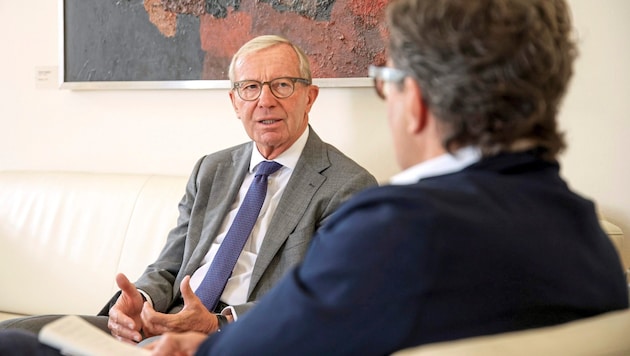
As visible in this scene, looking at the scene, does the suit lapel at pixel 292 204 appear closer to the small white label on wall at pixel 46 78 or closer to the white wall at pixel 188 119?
the white wall at pixel 188 119

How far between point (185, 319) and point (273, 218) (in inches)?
16.0

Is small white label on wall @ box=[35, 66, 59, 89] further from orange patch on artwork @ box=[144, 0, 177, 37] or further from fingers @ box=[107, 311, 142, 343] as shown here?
fingers @ box=[107, 311, 142, 343]

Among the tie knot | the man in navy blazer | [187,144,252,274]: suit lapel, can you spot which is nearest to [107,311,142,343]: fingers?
[187,144,252,274]: suit lapel

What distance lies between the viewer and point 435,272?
1.00 meters

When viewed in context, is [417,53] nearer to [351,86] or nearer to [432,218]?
[432,218]

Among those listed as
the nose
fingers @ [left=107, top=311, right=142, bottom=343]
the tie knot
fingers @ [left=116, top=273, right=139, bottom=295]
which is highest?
the nose

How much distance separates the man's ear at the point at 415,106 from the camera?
1158 millimetres

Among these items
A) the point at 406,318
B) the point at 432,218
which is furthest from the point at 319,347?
the point at 432,218

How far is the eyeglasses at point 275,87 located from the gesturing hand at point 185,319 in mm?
686

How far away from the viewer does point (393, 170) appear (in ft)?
8.87

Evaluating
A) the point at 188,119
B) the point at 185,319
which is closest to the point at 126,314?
the point at 185,319

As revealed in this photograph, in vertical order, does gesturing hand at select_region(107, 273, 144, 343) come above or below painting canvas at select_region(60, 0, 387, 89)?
below

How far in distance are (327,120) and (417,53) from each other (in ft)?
5.45

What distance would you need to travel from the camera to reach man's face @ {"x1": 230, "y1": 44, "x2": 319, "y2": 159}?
2.37 m
